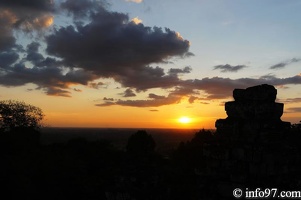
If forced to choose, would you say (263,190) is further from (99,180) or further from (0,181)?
(99,180)

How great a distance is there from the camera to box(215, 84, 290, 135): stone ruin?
725cm

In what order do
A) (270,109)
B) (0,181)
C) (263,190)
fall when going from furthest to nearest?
1. (0,181)
2. (270,109)
3. (263,190)

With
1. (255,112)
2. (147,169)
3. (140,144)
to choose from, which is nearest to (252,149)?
(255,112)

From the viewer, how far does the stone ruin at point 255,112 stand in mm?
7246

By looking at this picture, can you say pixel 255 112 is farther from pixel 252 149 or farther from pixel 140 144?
pixel 140 144

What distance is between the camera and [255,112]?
7.36 m

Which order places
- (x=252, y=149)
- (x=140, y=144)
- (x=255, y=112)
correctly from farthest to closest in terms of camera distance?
(x=140, y=144), (x=255, y=112), (x=252, y=149)

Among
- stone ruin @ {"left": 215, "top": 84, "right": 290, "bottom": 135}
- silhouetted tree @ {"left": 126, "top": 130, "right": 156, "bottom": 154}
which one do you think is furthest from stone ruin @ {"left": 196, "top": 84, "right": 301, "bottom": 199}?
silhouetted tree @ {"left": 126, "top": 130, "right": 156, "bottom": 154}

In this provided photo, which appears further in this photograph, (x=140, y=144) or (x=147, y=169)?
(x=140, y=144)

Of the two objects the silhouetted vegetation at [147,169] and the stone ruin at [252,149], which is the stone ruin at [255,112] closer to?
the stone ruin at [252,149]

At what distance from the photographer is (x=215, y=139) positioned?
785cm

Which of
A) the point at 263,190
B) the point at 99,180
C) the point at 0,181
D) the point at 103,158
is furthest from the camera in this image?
the point at 103,158

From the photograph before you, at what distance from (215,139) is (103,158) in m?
34.8

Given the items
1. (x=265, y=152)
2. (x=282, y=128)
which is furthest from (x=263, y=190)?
(x=282, y=128)
